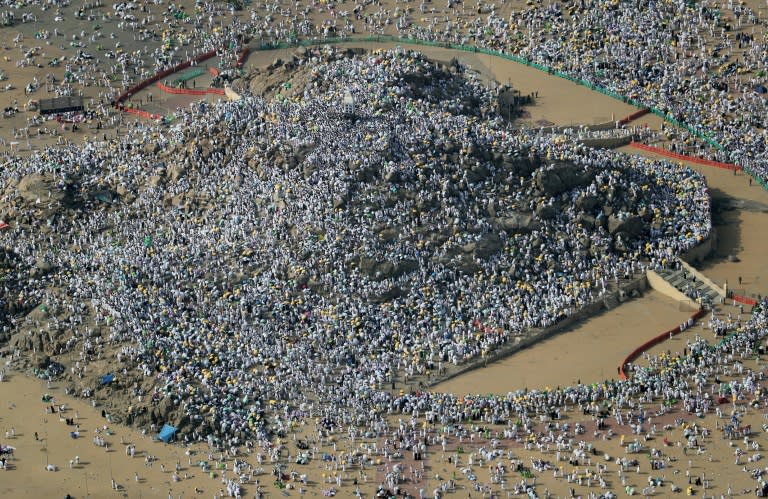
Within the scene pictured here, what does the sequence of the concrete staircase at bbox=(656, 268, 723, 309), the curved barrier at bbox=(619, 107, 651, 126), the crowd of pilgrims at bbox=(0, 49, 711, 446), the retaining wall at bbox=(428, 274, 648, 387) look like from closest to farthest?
the crowd of pilgrims at bbox=(0, 49, 711, 446), the retaining wall at bbox=(428, 274, 648, 387), the concrete staircase at bbox=(656, 268, 723, 309), the curved barrier at bbox=(619, 107, 651, 126)

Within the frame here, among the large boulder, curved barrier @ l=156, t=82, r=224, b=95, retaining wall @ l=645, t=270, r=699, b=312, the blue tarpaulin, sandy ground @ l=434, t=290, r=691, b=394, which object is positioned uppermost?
the large boulder

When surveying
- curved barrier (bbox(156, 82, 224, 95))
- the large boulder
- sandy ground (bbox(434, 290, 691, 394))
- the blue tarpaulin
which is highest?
the large boulder

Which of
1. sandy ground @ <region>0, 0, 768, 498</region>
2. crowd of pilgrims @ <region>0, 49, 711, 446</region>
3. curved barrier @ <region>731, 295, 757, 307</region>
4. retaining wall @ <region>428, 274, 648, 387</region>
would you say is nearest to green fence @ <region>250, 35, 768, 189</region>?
crowd of pilgrims @ <region>0, 49, 711, 446</region>

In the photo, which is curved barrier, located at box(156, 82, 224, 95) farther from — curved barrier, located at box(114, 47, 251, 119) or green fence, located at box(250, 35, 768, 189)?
green fence, located at box(250, 35, 768, 189)

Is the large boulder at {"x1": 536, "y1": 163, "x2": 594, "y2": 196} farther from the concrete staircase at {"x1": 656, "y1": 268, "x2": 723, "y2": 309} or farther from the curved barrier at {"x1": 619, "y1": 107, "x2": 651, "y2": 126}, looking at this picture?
A: the curved barrier at {"x1": 619, "y1": 107, "x2": 651, "y2": 126}

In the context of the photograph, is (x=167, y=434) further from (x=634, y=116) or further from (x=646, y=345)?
(x=634, y=116)

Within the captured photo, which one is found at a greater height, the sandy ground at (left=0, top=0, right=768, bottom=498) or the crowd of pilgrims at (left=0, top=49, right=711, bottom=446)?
the crowd of pilgrims at (left=0, top=49, right=711, bottom=446)

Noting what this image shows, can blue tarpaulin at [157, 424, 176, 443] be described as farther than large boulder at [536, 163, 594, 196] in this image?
No

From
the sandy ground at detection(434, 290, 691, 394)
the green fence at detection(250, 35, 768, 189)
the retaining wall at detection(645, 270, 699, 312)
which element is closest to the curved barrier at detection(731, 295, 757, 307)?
the retaining wall at detection(645, 270, 699, 312)

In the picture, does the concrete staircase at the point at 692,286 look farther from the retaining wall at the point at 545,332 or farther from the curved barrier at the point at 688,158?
the curved barrier at the point at 688,158

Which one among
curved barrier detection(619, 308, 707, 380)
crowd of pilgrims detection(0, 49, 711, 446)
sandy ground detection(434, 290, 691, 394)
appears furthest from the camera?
curved barrier detection(619, 308, 707, 380)
